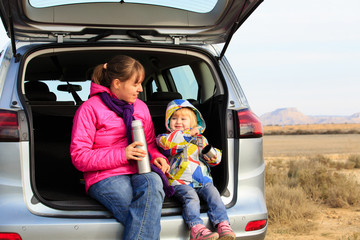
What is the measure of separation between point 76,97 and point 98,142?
204 centimetres

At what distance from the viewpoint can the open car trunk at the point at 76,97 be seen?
307 centimetres

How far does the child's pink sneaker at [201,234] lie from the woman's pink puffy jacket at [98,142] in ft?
1.68

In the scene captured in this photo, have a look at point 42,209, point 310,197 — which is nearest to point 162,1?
point 42,209

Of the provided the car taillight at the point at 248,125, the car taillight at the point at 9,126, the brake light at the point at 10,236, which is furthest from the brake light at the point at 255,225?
the car taillight at the point at 9,126

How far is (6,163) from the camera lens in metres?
2.56

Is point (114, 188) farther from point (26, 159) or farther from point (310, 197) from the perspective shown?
point (310, 197)

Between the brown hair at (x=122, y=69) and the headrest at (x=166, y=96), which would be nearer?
the brown hair at (x=122, y=69)

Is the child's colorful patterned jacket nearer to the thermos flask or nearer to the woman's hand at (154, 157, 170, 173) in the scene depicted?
the woman's hand at (154, 157, 170, 173)

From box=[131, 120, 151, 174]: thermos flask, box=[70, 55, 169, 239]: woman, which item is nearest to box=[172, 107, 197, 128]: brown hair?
box=[70, 55, 169, 239]: woman

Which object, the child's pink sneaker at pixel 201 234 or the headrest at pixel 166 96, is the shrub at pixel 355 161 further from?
the child's pink sneaker at pixel 201 234

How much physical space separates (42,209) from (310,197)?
5246 millimetres

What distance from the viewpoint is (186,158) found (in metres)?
3.06

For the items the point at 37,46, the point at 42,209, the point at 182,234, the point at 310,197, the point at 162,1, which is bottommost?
the point at 310,197

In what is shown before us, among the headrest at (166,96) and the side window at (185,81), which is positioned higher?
the side window at (185,81)
